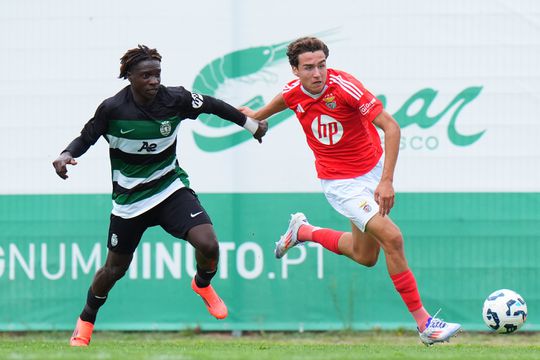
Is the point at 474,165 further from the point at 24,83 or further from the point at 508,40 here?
the point at 24,83

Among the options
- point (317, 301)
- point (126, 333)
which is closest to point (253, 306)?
point (317, 301)

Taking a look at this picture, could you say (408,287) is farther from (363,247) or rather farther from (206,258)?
(206,258)

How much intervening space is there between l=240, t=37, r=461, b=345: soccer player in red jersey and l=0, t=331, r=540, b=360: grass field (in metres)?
0.58

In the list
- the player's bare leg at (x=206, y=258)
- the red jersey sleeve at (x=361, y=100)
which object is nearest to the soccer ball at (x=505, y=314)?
the red jersey sleeve at (x=361, y=100)

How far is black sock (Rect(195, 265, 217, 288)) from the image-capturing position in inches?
335

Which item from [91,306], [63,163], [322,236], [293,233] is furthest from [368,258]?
[63,163]

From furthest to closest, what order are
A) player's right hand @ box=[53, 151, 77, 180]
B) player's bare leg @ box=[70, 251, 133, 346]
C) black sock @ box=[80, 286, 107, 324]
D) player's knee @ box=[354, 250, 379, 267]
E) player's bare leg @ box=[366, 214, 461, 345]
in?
player's knee @ box=[354, 250, 379, 267], black sock @ box=[80, 286, 107, 324], player's bare leg @ box=[70, 251, 133, 346], player's bare leg @ box=[366, 214, 461, 345], player's right hand @ box=[53, 151, 77, 180]

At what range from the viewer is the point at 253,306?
34.3 ft

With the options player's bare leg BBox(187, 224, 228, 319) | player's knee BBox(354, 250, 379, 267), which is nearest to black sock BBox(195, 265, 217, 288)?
player's bare leg BBox(187, 224, 228, 319)

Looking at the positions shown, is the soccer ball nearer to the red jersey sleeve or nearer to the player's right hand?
the red jersey sleeve

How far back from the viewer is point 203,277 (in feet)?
28.0

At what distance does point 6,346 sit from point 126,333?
2.15 metres

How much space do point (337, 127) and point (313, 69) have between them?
1.68ft

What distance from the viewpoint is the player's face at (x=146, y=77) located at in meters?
7.95
